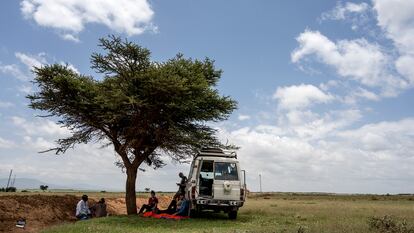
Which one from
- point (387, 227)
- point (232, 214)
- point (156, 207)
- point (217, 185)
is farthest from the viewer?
point (156, 207)

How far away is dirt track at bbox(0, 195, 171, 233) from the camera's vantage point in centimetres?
2318

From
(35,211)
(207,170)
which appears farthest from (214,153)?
(35,211)

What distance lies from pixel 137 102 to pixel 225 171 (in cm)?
590

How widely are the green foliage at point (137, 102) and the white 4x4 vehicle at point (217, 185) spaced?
3.15 metres

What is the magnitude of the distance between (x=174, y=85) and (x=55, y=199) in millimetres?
13093

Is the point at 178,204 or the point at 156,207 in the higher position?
the point at 178,204

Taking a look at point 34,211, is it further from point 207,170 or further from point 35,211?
point 207,170

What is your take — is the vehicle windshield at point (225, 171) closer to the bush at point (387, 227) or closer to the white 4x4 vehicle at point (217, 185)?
the white 4x4 vehicle at point (217, 185)

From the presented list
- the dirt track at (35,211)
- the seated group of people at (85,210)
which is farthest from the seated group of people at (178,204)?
the dirt track at (35,211)

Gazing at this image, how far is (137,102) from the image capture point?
924 inches

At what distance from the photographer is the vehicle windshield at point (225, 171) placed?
2269 cm

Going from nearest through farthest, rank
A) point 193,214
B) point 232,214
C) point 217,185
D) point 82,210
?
point 217,185
point 232,214
point 193,214
point 82,210

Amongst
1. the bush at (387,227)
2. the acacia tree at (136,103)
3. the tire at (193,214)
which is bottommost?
the bush at (387,227)

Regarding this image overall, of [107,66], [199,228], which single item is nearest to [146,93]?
[107,66]
